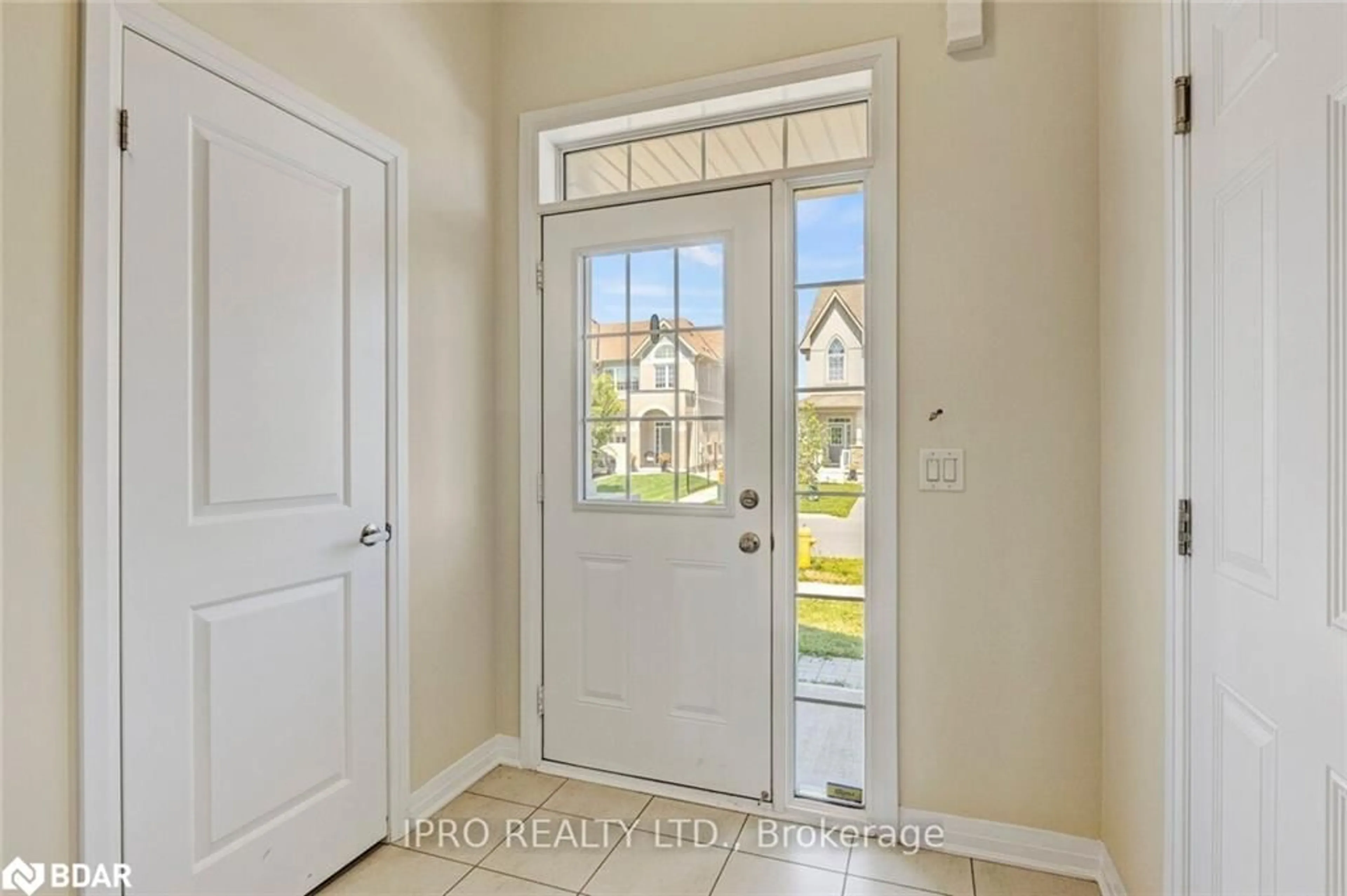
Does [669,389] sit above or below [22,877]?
above

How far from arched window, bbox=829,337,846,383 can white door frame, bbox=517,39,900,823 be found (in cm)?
10

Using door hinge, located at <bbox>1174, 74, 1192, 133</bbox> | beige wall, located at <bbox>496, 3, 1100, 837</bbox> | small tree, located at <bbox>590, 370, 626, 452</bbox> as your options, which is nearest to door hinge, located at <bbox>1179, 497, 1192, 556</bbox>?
beige wall, located at <bbox>496, 3, 1100, 837</bbox>

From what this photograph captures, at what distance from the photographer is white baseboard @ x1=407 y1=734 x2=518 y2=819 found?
213cm

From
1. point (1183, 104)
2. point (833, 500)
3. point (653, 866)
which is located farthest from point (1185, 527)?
point (653, 866)

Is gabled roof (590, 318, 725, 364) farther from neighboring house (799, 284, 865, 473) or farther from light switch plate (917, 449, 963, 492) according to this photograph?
light switch plate (917, 449, 963, 492)

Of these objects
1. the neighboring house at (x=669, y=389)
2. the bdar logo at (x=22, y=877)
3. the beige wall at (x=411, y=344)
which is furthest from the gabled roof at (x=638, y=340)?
the bdar logo at (x=22, y=877)

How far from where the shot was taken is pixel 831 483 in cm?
212

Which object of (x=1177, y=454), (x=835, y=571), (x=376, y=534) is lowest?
(x=835, y=571)

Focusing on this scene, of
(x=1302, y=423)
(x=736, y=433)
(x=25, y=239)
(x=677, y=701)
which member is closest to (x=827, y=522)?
(x=736, y=433)

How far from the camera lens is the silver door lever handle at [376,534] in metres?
1.93

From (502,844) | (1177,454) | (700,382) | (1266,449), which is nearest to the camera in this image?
(1266,449)

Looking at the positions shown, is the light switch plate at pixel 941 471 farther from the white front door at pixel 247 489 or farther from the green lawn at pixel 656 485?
the white front door at pixel 247 489

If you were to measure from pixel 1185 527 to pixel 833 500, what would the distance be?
97cm

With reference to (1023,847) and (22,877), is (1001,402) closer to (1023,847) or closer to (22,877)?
(1023,847)
